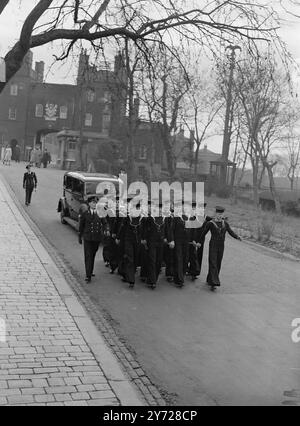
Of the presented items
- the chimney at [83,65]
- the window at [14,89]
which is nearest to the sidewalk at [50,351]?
the chimney at [83,65]

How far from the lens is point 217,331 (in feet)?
28.4

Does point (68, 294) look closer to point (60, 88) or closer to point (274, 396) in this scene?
point (274, 396)

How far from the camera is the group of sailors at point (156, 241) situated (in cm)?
1131

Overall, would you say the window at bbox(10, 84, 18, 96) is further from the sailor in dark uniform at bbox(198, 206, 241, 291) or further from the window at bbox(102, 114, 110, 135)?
the sailor in dark uniform at bbox(198, 206, 241, 291)

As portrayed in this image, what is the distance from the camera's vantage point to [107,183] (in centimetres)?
1844

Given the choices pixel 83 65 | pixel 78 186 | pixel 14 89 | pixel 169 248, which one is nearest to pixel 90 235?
pixel 169 248

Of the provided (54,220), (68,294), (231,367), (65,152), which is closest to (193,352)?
(231,367)

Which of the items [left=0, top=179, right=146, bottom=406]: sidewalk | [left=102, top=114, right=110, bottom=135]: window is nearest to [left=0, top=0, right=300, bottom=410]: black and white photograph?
[left=0, top=179, right=146, bottom=406]: sidewalk

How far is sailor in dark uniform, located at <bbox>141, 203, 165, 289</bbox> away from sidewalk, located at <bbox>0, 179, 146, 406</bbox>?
177 cm

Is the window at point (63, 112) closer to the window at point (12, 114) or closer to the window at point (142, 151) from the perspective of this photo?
the window at point (12, 114)

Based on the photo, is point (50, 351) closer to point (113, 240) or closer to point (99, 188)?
point (113, 240)

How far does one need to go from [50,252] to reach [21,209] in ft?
26.9

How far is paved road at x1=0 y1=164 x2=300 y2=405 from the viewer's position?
6.49 metres

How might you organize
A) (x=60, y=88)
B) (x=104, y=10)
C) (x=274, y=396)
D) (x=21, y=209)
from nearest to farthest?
(x=274, y=396) → (x=104, y=10) → (x=21, y=209) → (x=60, y=88)
